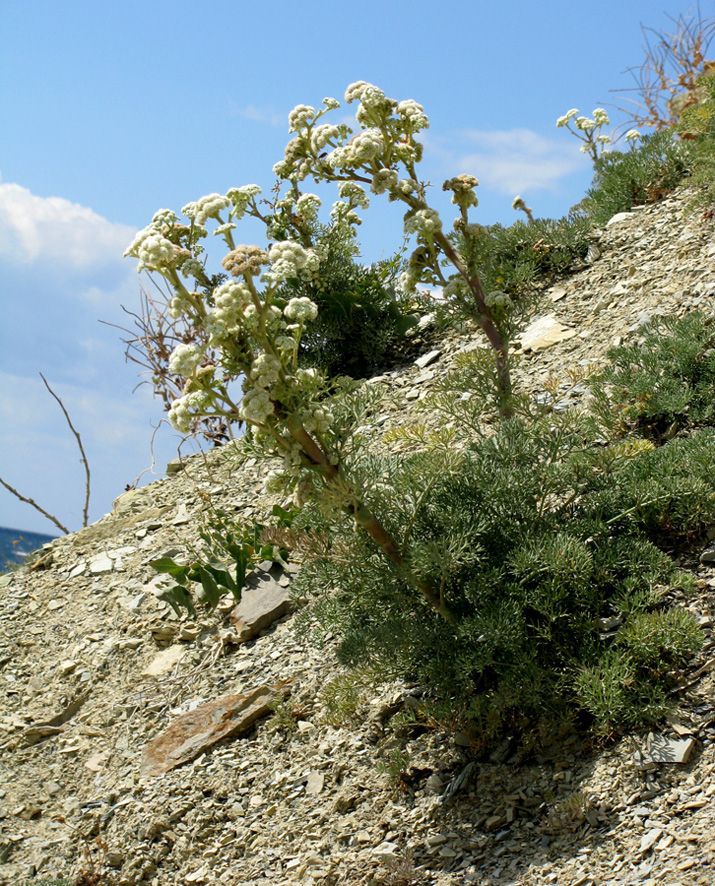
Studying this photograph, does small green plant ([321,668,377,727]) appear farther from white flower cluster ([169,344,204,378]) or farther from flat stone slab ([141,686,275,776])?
white flower cluster ([169,344,204,378])

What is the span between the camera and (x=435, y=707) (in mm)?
3479

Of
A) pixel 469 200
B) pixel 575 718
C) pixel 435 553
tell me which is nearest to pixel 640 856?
pixel 575 718

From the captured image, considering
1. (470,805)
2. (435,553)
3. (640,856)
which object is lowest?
(640,856)

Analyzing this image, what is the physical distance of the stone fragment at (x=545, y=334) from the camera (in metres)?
6.78

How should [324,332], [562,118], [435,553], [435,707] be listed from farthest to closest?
[562,118] < [324,332] < [435,707] < [435,553]

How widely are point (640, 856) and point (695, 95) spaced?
10.7 m

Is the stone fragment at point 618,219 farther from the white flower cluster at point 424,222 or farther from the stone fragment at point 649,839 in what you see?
the stone fragment at point 649,839

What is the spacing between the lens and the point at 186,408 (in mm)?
3203

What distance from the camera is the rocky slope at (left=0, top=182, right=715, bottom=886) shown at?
10.1 feet

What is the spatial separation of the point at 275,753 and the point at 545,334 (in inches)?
168

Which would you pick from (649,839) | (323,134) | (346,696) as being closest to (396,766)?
(346,696)

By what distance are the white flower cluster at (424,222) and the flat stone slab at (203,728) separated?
2695 mm

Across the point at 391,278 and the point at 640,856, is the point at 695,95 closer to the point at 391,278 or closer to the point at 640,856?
the point at 391,278

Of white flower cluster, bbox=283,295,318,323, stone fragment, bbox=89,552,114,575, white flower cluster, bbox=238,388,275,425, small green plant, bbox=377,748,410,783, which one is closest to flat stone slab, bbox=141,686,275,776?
small green plant, bbox=377,748,410,783
